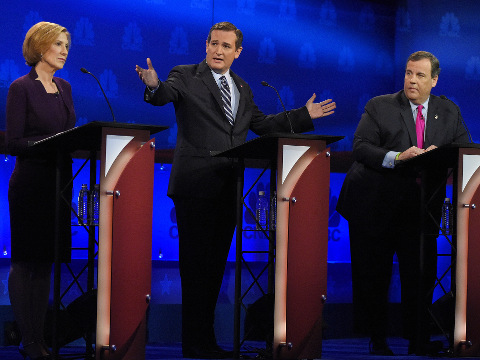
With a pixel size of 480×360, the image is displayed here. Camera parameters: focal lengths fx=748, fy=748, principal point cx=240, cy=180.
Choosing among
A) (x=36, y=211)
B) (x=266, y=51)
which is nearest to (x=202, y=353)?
(x=36, y=211)

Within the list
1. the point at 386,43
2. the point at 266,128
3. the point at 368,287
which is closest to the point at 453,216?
the point at 368,287

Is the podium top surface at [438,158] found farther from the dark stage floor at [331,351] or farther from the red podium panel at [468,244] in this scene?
the dark stage floor at [331,351]

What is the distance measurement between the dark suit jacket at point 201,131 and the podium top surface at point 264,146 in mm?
143

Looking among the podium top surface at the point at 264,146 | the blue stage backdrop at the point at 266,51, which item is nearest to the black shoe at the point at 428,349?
the podium top surface at the point at 264,146

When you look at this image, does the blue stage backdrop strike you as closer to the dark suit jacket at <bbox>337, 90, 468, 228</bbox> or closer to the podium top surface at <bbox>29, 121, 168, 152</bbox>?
the dark suit jacket at <bbox>337, 90, 468, 228</bbox>

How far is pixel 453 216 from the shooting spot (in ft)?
12.7

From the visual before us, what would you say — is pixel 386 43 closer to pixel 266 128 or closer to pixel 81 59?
pixel 81 59

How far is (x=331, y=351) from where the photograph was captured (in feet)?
13.8

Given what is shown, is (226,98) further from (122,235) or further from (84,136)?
(122,235)

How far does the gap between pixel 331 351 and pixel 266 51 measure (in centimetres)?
394

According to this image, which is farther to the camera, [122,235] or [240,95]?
[240,95]

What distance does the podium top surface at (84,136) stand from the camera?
300 cm

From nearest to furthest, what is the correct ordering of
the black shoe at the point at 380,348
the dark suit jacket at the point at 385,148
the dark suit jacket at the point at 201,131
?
1. the dark suit jacket at the point at 201,131
2. the black shoe at the point at 380,348
3. the dark suit jacket at the point at 385,148

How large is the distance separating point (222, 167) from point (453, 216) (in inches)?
48.3
